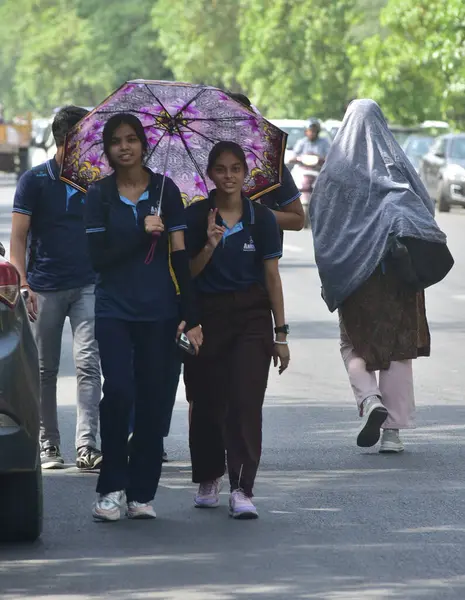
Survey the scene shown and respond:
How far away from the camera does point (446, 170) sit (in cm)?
3497

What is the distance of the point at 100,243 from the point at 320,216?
8.35ft

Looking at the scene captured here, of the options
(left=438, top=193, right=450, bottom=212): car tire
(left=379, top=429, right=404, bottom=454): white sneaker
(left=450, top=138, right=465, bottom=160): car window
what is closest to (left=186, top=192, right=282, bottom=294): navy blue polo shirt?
(left=379, top=429, right=404, bottom=454): white sneaker

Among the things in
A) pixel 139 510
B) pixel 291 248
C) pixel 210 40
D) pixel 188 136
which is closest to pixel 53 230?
pixel 188 136

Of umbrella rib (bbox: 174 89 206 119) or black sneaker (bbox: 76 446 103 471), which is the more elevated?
umbrella rib (bbox: 174 89 206 119)

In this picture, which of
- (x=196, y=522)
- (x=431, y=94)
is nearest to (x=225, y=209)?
(x=196, y=522)

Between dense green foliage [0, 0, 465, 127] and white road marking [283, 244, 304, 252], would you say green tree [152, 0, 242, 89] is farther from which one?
white road marking [283, 244, 304, 252]

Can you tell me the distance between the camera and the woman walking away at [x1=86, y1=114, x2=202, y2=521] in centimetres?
754

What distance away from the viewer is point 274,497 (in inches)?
327

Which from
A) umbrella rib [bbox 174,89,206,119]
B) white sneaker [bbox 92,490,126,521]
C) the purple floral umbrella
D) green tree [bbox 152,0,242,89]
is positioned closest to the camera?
white sneaker [bbox 92,490,126,521]

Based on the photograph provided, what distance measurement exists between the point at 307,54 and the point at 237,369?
56520mm

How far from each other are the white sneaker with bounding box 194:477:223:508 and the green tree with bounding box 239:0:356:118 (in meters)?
55.2

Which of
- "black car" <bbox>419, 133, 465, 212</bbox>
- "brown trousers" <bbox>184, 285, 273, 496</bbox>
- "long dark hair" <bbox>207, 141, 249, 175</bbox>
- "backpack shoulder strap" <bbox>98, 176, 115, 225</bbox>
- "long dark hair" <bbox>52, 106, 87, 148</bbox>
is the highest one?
"long dark hair" <bbox>52, 106, 87, 148</bbox>

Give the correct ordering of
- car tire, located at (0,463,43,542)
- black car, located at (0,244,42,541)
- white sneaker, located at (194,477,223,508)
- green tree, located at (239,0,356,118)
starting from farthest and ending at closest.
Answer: green tree, located at (239,0,356,118) < white sneaker, located at (194,477,223,508) < car tire, located at (0,463,43,542) < black car, located at (0,244,42,541)

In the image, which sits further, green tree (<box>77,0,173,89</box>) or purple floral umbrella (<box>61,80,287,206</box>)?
green tree (<box>77,0,173,89</box>)
